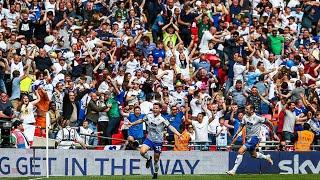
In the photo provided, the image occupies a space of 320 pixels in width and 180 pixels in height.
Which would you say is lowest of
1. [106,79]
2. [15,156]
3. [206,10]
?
[15,156]

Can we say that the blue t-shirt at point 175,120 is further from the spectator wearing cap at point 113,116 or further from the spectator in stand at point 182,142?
the spectator wearing cap at point 113,116

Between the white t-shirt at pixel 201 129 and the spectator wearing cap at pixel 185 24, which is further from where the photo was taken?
the spectator wearing cap at pixel 185 24

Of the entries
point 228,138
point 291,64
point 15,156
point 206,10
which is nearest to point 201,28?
point 206,10

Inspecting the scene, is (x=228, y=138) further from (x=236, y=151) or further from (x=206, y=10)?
(x=206, y=10)

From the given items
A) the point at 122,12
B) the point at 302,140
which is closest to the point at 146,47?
the point at 122,12

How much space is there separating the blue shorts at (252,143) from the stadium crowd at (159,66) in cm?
304

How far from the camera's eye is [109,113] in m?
35.2

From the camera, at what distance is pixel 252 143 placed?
1248 inches

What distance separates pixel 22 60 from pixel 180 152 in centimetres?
660

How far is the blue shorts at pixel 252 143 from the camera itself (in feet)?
104

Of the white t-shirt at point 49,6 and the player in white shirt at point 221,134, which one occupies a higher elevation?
the white t-shirt at point 49,6

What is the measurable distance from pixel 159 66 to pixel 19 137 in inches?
256

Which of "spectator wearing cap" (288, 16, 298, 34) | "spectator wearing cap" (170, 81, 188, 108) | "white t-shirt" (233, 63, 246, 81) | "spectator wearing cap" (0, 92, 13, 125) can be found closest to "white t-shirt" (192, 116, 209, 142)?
"spectator wearing cap" (170, 81, 188, 108)

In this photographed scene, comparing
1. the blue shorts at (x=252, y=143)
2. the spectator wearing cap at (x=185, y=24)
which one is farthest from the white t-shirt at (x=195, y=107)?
the spectator wearing cap at (x=185, y=24)
